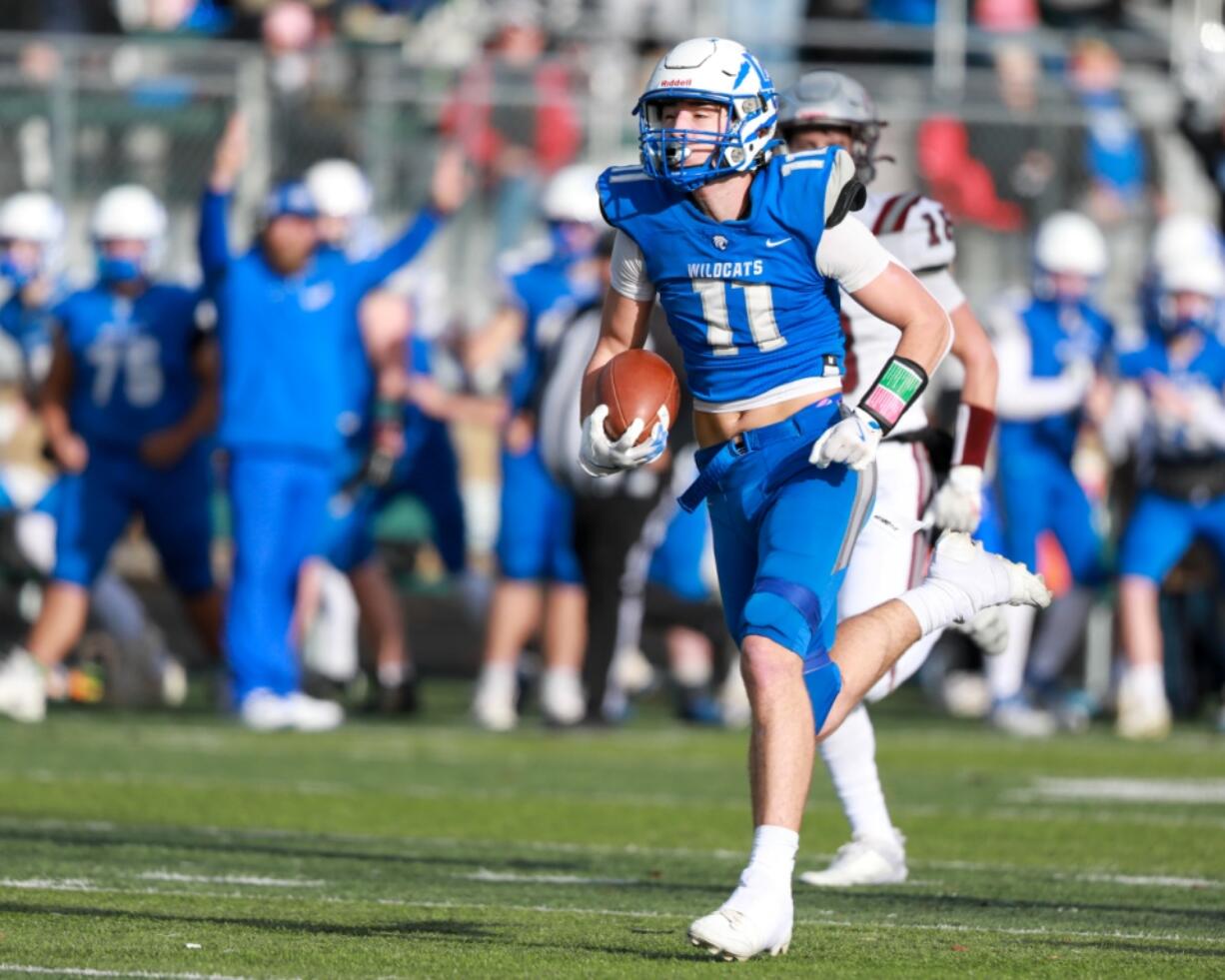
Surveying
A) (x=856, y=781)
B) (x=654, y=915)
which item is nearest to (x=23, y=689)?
(x=856, y=781)

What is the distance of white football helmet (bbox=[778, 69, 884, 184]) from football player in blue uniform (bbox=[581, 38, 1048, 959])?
3.75 feet

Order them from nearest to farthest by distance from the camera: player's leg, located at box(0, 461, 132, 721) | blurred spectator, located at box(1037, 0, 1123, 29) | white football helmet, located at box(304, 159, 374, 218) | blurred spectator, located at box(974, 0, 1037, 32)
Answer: player's leg, located at box(0, 461, 132, 721) < white football helmet, located at box(304, 159, 374, 218) < blurred spectator, located at box(974, 0, 1037, 32) < blurred spectator, located at box(1037, 0, 1123, 29)

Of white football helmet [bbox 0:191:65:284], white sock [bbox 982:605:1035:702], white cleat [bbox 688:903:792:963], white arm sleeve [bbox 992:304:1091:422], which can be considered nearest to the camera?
white cleat [bbox 688:903:792:963]

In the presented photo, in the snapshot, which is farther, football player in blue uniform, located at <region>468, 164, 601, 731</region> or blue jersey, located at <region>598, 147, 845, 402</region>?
football player in blue uniform, located at <region>468, 164, 601, 731</region>

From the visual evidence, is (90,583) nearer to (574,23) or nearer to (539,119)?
(539,119)

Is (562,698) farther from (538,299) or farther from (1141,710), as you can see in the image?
(1141,710)

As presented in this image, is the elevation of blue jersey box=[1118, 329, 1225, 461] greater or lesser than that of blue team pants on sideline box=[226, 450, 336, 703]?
greater

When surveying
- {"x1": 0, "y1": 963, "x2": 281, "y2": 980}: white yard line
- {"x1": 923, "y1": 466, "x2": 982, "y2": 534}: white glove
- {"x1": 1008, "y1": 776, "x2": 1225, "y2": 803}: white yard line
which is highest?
{"x1": 923, "y1": 466, "x2": 982, "y2": 534}: white glove

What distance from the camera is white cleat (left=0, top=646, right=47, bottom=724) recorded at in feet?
36.6

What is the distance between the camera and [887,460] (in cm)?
660

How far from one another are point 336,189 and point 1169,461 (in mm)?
3869

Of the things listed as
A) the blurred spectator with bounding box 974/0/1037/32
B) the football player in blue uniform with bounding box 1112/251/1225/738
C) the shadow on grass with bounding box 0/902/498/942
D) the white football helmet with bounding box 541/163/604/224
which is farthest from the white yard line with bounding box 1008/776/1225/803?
the blurred spectator with bounding box 974/0/1037/32

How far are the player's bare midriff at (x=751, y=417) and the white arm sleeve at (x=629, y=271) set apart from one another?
11.5 inches

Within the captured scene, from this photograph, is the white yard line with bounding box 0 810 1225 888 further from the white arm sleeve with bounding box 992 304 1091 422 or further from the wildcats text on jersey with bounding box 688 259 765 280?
the white arm sleeve with bounding box 992 304 1091 422
